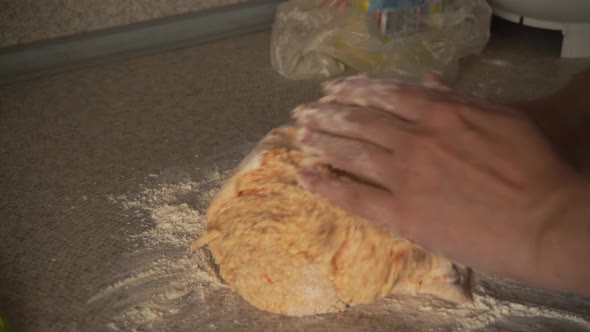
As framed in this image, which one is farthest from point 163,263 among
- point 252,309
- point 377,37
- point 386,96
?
point 377,37

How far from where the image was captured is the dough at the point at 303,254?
891 mm

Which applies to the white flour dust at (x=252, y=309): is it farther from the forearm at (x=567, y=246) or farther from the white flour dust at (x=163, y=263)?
the forearm at (x=567, y=246)

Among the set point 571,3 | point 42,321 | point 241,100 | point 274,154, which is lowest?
point 42,321

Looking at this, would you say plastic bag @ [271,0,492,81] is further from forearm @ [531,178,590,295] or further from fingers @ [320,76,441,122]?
forearm @ [531,178,590,295]

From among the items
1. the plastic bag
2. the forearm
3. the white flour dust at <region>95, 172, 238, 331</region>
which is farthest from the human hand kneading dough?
the plastic bag

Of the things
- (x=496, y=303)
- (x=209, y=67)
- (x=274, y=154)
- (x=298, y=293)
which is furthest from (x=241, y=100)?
(x=496, y=303)

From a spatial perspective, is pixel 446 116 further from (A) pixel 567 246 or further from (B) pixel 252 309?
(B) pixel 252 309

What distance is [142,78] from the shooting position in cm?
168

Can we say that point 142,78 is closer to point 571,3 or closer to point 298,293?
point 298,293

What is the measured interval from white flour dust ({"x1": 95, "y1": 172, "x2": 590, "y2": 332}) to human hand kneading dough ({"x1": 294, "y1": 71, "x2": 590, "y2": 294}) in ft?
0.66

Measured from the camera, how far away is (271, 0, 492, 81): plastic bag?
1594 mm

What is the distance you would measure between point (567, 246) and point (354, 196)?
27 centimetres

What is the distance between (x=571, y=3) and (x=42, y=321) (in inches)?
57.3

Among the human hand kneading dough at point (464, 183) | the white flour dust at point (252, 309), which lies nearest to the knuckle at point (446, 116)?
the human hand kneading dough at point (464, 183)
